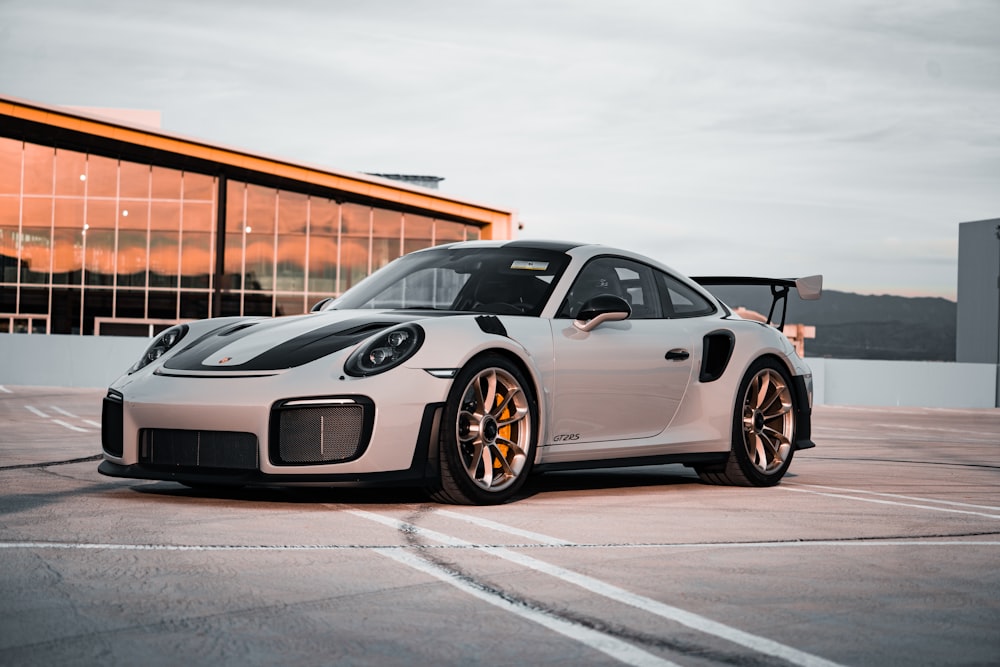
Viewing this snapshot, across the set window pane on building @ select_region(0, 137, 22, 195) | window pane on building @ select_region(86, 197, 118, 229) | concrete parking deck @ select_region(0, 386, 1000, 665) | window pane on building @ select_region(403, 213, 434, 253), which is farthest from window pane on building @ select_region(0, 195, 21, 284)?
concrete parking deck @ select_region(0, 386, 1000, 665)

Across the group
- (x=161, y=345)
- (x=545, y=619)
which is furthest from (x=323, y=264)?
(x=545, y=619)

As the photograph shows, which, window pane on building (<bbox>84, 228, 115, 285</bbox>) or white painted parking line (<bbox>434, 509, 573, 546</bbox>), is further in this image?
window pane on building (<bbox>84, 228, 115, 285</bbox>)

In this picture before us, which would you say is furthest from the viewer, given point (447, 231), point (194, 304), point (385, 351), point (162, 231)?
point (447, 231)

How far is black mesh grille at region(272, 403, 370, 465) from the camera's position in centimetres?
619

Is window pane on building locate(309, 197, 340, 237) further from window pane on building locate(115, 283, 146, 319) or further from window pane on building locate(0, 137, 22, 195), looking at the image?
window pane on building locate(0, 137, 22, 195)

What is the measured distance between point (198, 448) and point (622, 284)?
2.74m

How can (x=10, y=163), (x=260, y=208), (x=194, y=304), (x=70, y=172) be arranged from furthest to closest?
(x=260, y=208)
(x=194, y=304)
(x=70, y=172)
(x=10, y=163)

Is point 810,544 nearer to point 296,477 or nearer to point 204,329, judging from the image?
point 296,477

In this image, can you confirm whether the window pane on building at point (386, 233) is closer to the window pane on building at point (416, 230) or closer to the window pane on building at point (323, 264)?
the window pane on building at point (416, 230)

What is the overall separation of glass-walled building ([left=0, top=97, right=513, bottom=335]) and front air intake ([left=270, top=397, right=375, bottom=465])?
33.8 m

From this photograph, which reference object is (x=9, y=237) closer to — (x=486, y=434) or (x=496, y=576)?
(x=486, y=434)

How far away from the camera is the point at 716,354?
316 inches

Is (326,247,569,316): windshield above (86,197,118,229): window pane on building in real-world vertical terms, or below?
below

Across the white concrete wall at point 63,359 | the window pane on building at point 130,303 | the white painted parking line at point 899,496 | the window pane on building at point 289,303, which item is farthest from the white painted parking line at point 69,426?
the window pane on building at point 289,303
